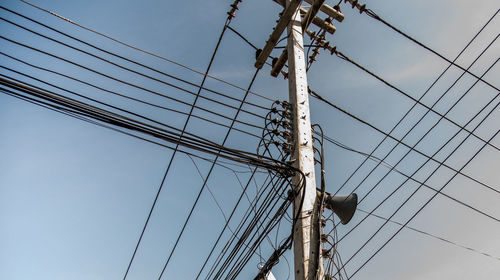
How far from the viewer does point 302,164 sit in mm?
4836

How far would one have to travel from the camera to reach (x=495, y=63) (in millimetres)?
5961

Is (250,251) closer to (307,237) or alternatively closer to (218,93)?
(307,237)

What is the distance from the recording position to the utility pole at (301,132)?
409 cm

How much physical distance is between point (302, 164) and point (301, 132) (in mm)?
519

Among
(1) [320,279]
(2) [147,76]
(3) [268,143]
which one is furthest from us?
(2) [147,76]

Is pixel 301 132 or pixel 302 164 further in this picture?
pixel 301 132

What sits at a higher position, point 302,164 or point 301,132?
point 301,132

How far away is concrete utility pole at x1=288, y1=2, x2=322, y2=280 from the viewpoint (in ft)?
13.3

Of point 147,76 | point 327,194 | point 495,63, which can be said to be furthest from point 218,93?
point 495,63

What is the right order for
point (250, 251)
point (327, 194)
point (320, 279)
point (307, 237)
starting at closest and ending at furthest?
1. point (320, 279)
2. point (307, 237)
3. point (327, 194)
4. point (250, 251)

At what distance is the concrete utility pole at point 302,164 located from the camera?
4043mm

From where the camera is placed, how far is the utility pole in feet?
13.4

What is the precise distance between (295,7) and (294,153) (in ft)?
8.69

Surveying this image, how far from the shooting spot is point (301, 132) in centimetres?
514
